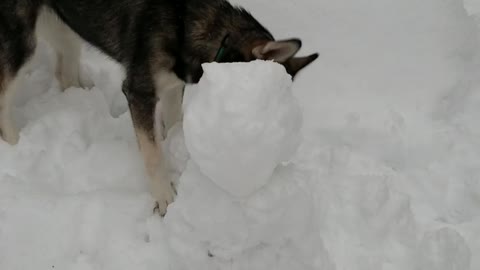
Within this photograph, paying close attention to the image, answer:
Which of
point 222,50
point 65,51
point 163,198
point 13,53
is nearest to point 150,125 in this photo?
point 163,198

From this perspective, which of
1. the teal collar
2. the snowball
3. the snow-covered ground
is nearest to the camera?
the snowball

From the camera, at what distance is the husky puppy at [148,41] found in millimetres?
2961

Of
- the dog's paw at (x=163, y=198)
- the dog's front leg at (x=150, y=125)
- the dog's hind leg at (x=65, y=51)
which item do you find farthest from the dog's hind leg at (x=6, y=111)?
the dog's paw at (x=163, y=198)

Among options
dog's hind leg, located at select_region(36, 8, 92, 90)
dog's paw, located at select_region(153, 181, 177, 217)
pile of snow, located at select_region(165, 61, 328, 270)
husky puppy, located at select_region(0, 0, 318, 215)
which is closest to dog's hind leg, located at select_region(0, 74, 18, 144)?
husky puppy, located at select_region(0, 0, 318, 215)

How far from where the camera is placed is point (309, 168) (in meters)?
3.36

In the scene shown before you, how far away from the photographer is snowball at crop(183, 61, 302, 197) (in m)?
2.25

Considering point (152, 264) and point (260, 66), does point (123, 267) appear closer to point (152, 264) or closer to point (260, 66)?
point (152, 264)

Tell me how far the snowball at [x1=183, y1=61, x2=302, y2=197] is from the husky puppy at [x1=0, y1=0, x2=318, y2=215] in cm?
40

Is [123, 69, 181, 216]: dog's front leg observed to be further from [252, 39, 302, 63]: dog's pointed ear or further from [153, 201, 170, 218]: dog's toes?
[252, 39, 302, 63]: dog's pointed ear

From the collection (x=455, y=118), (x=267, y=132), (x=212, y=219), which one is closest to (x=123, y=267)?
(x=212, y=219)

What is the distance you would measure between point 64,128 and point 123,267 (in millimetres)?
1022

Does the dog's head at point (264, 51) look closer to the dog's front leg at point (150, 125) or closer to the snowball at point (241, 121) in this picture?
the snowball at point (241, 121)

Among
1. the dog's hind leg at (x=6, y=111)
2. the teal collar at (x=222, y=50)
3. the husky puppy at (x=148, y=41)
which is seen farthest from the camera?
the dog's hind leg at (x=6, y=111)

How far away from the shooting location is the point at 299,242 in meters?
2.71
